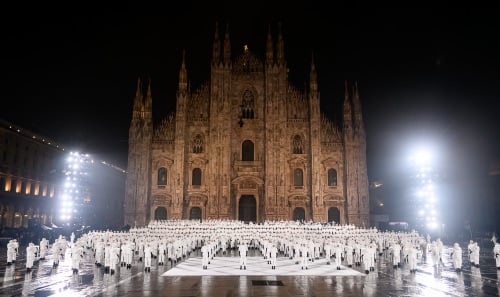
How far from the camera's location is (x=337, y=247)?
19266 millimetres

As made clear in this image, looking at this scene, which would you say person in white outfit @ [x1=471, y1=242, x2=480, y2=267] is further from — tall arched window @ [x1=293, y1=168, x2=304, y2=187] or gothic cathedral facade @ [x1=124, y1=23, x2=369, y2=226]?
tall arched window @ [x1=293, y1=168, x2=304, y2=187]

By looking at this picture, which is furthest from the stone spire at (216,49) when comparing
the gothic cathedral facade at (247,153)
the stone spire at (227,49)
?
the stone spire at (227,49)

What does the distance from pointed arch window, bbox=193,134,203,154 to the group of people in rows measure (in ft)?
45.8

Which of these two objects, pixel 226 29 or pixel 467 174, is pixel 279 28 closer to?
pixel 226 29

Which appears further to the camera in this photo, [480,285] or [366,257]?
[366,257]

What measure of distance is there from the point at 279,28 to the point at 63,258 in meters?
37.1

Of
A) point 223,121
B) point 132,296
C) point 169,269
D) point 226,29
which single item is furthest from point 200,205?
point 132,296

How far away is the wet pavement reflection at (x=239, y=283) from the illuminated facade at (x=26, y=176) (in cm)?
3268

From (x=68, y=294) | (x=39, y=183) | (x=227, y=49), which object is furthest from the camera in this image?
(x=39, y=183)

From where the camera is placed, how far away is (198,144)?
48.8m

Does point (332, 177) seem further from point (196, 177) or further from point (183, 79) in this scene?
point (183, 79)

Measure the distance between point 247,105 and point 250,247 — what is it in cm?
2336

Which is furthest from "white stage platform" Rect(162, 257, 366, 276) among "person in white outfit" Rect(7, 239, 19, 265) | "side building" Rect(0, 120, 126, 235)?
"side building" Rect(0, 120, 126, 235)

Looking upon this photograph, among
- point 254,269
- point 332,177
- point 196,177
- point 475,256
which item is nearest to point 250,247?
point 254,269
